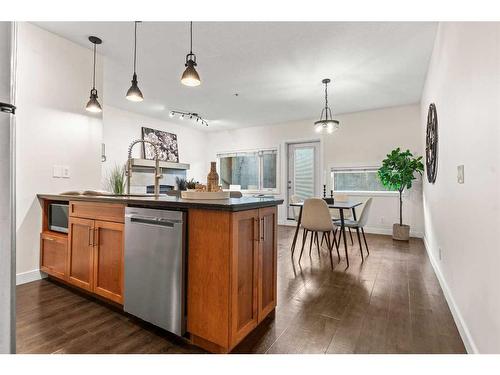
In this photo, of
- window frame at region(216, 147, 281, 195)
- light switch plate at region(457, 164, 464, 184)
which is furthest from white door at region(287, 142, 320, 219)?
light switch plate at region(457, 164, 464, 184)

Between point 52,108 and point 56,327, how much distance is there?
2.22m

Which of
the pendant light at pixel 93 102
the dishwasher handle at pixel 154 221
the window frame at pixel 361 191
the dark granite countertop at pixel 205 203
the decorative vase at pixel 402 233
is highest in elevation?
the pendant light at pixel 93 102

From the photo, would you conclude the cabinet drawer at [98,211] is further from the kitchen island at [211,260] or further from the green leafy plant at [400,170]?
the green leafy plant at [400,170]

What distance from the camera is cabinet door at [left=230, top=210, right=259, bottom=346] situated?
1367mm

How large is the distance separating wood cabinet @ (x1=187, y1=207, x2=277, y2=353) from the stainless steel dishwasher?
0.07 meters

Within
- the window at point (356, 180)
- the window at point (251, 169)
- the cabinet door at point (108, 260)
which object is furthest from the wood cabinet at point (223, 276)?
the window at point (251, 169)

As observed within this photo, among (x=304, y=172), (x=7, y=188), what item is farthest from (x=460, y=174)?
(x=304, y=172)

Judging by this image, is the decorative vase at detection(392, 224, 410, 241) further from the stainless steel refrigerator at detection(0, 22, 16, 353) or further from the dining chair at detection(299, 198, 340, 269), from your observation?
the stainless steel refrigerator at detection(0, 22, 16, 353)

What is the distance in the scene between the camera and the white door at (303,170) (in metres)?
5.91

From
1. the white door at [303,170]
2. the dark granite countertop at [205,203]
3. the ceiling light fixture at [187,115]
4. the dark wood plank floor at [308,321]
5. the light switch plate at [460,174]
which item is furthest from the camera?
the white door at [303,170]

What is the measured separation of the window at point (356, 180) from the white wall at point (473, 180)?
308cm
